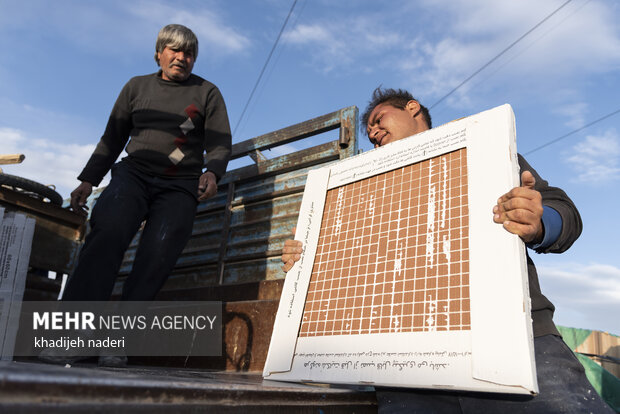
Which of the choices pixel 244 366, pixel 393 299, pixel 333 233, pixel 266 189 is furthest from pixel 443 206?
pixel 266 189

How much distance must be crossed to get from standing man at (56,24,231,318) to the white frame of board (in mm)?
1228

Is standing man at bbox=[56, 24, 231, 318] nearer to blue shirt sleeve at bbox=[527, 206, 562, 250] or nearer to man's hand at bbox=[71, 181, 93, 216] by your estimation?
man's hand at bbox=[71, 181, 93, 216]

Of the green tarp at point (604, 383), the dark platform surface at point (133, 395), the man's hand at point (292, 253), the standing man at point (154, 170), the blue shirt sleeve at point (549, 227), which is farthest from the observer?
the green tarp at point (604, 383)

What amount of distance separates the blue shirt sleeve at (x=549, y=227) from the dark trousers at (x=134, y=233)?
1871 mm

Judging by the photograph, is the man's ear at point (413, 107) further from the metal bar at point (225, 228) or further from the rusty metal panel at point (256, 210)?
the metal bar at point (225, 228)

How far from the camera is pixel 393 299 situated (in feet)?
3.86

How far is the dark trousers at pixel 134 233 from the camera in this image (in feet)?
7.26

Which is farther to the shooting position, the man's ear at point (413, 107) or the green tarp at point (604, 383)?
the green tarp at point (604, 383)

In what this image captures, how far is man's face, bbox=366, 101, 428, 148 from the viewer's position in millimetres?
1986

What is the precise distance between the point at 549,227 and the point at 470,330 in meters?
0.44

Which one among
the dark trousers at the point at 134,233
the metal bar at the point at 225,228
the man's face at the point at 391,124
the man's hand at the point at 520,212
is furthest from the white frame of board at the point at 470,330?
the metal bar at the point at 225,228

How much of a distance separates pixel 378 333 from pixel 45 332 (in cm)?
205

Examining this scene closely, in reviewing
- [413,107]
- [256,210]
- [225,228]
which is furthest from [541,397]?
[225,228]

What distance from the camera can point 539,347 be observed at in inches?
47.7
